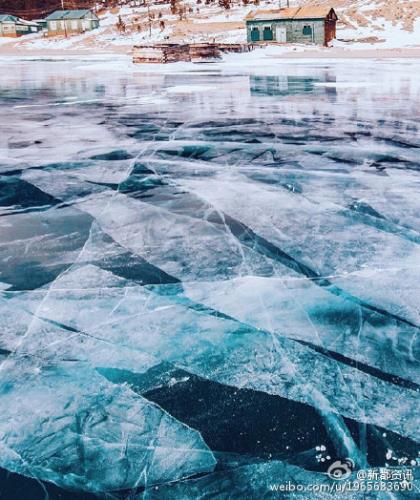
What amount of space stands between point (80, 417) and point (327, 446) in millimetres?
903

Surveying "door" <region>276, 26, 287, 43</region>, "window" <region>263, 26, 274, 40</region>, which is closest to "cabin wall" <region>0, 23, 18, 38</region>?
"window" <region>263, 26, 274, 40</region>

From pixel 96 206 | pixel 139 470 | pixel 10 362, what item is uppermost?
pixel 96 206

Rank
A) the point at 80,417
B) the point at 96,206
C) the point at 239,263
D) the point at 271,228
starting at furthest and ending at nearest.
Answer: the point at 96,206 < the point at 271,228 < the point at 239,263 < the point at 80,417

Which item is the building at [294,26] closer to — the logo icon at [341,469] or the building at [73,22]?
the building at [73,22]

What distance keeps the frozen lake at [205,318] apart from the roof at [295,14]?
34757 millimetres

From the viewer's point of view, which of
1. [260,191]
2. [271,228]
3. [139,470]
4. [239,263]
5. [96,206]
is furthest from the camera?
[260,191]

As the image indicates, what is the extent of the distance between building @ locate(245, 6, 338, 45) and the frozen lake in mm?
34338

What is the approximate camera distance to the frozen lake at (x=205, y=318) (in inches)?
65.2

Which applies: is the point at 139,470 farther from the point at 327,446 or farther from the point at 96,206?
the point at 96,206

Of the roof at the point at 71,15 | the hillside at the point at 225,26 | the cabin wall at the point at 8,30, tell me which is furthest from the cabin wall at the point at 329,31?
the cabin wall at the point at 8,30

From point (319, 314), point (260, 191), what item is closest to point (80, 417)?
point (319, 314)

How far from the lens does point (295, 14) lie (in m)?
37.2

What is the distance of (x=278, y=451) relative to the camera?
1655 mm

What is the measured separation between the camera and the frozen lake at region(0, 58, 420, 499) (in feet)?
5.43
